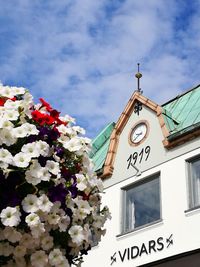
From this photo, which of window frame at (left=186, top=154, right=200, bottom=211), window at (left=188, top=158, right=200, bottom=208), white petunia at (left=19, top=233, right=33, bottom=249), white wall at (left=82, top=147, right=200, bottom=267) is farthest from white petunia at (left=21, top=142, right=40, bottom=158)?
window at (left=188, top=158, right=200, bottom=208)

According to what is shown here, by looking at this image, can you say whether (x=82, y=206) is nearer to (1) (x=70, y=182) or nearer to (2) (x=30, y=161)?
(1) (x=70, y=182)

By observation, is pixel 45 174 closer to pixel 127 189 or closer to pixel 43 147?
pixel 43 147

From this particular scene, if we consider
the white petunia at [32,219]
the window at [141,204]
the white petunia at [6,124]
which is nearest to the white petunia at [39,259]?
the white petunia at [32,219]

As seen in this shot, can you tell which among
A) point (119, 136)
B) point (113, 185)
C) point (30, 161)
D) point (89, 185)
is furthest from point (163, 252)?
point (30, 161)

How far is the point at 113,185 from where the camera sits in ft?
55.0

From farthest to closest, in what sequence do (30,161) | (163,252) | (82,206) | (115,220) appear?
(115,220), (163,252), (82,206), (30,161)

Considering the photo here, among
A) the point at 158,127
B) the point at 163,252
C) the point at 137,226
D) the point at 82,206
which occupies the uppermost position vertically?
the point at 158,127

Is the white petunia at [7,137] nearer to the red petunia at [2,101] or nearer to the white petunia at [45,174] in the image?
the white petunia at [45,174]

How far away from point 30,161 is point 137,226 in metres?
10.6

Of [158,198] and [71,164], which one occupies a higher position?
[158,198]

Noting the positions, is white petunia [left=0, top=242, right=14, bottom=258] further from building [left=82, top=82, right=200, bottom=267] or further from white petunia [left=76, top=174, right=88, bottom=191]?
building [left=82, top=82, right=200, bottom=267]

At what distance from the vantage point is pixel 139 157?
16.2m

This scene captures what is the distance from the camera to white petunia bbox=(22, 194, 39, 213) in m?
4.82

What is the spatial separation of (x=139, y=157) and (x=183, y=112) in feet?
6.54
